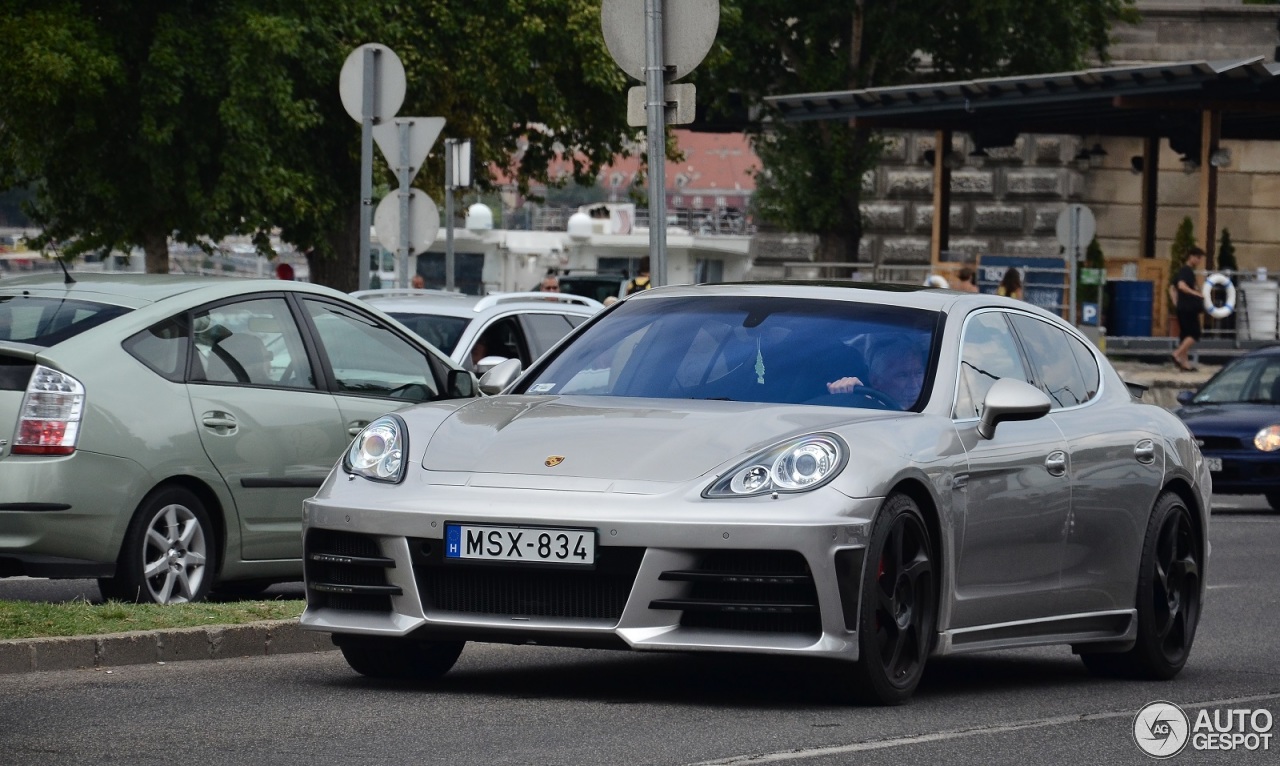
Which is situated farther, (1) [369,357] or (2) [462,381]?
(1) [369,357]

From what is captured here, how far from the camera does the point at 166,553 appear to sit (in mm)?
9859

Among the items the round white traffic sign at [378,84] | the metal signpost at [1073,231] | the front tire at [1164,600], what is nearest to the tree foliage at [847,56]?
the metal signpost at [1073,231]

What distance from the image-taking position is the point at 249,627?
351 inches

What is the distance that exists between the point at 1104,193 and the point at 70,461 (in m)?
34.1

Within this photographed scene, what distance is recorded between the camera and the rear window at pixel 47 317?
380 inches

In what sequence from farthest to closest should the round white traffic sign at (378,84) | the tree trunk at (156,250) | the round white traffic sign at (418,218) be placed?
the tree trunk at (156,250) < the round white traffic sign at (418,218) < the round white traffic sign at (378,84)

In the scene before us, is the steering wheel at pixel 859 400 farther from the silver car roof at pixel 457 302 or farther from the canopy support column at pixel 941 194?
the canopy support column at pixel 941 194

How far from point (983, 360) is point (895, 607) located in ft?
4.63

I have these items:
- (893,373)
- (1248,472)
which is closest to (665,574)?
(893,373)

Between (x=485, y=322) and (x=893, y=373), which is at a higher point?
(x=893, y=373)

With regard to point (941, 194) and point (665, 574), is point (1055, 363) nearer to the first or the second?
point (665, 574)

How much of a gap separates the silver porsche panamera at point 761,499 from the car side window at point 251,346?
2038 millimetres

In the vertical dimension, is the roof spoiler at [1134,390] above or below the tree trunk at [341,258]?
above

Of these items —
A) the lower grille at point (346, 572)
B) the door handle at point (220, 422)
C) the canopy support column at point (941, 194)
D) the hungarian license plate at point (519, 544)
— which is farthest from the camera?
the canopy support column at point (941, 194)
